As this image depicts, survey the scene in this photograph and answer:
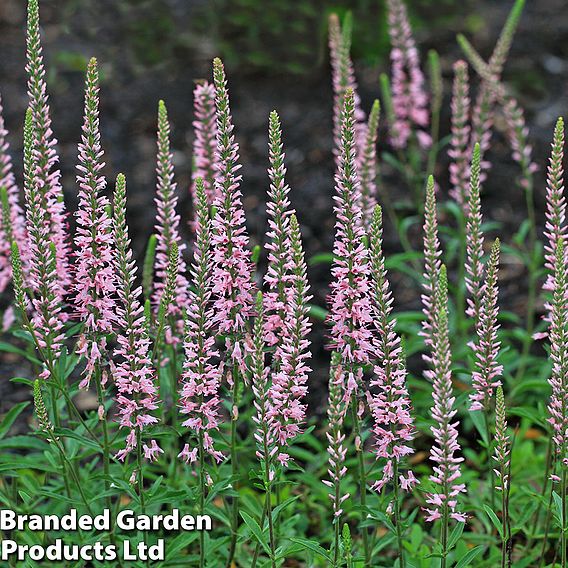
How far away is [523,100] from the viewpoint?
10180 millimetres

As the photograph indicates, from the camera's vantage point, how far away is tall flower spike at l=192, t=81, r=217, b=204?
4.76m

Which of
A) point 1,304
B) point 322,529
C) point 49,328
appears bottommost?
point 322,529

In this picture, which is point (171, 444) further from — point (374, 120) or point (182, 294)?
point (374, 120)

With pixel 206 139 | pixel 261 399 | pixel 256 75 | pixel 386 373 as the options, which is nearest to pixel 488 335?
pixel 386 373

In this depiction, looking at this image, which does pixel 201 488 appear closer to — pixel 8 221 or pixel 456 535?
pixel 456 535

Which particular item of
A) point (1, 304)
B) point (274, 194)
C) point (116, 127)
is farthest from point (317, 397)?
point (116, 127)

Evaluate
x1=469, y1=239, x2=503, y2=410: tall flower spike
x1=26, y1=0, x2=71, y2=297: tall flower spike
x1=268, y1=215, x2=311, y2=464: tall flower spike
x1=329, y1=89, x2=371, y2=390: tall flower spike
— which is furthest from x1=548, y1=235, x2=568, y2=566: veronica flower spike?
x1=26, y1=0, x2=71, y2=297: tall flower spike

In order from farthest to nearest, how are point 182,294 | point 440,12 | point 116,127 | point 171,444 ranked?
point 440,12
point 116,127
point 171,444
point 182,294

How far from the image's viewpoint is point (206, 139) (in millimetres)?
4883

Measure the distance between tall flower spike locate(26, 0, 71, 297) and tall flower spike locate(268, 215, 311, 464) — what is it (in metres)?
1.24

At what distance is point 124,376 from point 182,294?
2.52ft

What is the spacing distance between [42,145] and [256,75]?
22.2ft

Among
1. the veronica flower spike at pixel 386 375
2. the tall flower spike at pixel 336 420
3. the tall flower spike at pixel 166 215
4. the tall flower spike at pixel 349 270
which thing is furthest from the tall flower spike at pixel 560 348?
the tall flower spike at pixel 166 215

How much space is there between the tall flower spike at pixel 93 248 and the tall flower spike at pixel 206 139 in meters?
0.96
